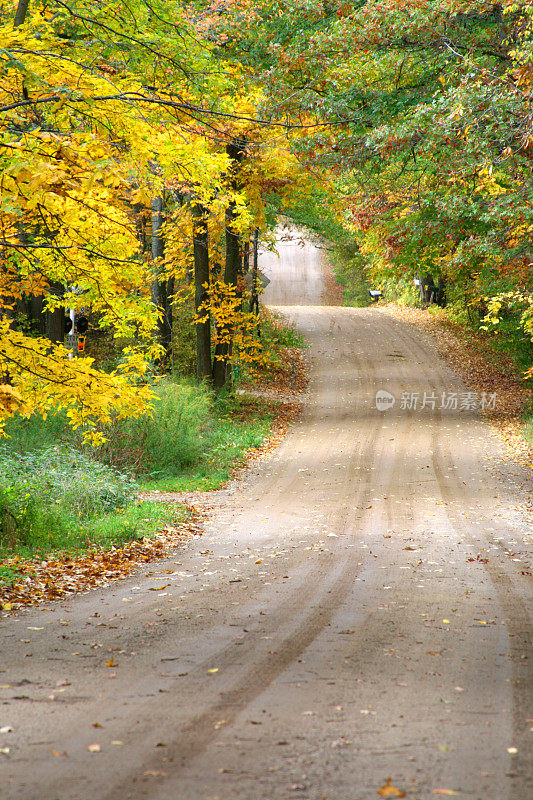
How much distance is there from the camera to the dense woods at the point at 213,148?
21.7 ft

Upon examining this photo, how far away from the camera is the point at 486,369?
25656 mm

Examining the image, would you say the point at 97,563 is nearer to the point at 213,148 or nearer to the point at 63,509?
the point at 63,509

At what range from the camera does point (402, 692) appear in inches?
161

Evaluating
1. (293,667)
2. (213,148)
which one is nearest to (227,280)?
(213,148)

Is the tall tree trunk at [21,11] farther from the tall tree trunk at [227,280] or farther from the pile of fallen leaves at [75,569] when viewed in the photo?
the tall tree trunk at [227,280]

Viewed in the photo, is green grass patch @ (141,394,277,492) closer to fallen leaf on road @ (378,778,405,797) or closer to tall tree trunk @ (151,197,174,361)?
tall tree trunk @ (151,197,174,361)

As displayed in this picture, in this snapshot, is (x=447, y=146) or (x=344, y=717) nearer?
(x=344, y=717)

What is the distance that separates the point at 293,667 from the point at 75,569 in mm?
4058

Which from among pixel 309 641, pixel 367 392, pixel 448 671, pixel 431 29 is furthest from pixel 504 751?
pixel 367 392

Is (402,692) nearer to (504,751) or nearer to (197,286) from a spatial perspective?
(504,751)

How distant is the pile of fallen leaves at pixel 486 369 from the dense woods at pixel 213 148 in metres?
2.50

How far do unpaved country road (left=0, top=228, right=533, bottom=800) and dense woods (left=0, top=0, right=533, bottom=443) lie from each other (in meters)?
2.20

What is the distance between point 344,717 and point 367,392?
2017 centimetres

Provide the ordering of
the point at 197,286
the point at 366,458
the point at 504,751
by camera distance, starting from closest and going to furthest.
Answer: the point at 504,751 → the point at 366,458 → the point at 197,286
